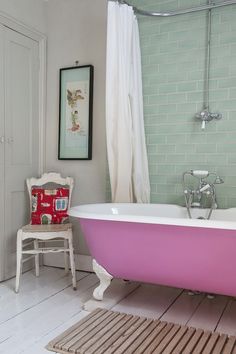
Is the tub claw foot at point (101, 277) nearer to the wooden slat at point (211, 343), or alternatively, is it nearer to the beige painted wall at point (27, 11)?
the wooden slat at point (211, 343)

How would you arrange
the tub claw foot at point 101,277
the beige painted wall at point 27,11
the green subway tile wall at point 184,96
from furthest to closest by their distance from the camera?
1. the beige painted wall at point 27,11
2. the green subway tile wall at point 184,96
3. the tub claw foot at point 101,277

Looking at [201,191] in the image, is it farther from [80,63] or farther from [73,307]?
[80,63]

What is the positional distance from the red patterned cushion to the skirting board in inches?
16.4

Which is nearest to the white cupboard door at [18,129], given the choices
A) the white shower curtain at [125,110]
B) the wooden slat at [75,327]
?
the white shower curtain at [125,110]

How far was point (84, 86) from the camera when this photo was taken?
10.5 feet

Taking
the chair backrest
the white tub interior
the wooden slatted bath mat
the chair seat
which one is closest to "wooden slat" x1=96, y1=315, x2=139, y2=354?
the wooden slatted bath mat

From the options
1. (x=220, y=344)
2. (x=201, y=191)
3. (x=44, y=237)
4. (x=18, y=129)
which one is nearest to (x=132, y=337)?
(x=220, y=344)

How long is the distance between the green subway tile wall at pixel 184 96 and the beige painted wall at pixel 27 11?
2.96 feet

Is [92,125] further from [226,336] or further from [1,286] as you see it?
[226,336]

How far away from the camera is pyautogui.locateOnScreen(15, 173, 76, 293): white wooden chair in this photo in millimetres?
2701

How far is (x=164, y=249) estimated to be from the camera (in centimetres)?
208

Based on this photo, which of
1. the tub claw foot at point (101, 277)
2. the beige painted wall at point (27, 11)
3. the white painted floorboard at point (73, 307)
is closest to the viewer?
the white painted floorboard at point (73, 307)

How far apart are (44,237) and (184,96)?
159cm

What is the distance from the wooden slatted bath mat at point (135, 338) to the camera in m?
1.80
